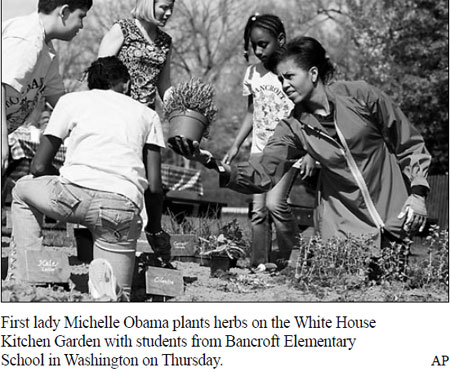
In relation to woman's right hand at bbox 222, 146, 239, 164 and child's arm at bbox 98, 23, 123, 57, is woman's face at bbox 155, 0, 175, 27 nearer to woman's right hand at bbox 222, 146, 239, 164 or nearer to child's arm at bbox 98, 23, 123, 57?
child's arm at bbox 98, 23, 123, 57

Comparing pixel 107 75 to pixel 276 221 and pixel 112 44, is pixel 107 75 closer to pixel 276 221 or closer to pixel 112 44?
pixel 112 44

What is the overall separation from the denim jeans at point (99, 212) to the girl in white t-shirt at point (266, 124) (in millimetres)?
1917

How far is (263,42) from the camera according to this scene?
5.79 m

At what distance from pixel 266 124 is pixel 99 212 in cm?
237

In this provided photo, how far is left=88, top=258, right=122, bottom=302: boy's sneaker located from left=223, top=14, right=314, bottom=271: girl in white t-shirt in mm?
2258

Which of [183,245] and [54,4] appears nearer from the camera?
[54,4]

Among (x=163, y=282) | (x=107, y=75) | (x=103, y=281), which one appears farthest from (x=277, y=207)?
(x=103, y=281)

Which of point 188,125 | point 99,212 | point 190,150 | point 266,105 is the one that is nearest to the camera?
point 99,212

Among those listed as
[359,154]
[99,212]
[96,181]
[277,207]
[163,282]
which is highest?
[359,154]

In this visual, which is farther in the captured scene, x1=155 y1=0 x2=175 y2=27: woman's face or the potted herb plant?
x1=155 y1=0 x2=175 y2=27: woman's face

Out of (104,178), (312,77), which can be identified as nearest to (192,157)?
(104,178)

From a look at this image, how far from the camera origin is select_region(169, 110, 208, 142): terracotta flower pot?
14.0 ft

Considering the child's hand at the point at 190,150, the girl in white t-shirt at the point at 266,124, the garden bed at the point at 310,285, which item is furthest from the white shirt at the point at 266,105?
the child's hand at the point at 190,150

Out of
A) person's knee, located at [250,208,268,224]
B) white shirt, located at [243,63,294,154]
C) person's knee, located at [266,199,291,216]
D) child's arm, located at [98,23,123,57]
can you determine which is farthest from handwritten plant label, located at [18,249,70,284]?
white shirt, located at [243,63,294,154]
